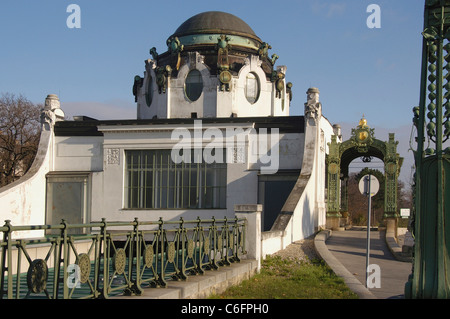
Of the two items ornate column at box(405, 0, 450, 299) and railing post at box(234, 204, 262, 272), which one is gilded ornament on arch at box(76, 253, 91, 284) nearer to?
ornate column at box(405, 0, 450, 299)

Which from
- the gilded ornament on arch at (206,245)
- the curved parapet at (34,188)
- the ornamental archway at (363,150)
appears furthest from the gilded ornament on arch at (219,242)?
the ornamental archway at (363,150)

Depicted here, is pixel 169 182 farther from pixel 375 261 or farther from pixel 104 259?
pixel 104 259

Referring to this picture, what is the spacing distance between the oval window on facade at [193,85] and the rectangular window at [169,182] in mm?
5289

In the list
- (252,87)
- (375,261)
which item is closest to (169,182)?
(252,87)

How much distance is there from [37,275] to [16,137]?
40.7 m

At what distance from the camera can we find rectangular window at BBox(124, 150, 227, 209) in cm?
2777

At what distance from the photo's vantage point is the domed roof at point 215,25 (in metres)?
33.5

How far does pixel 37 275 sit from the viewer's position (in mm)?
6656

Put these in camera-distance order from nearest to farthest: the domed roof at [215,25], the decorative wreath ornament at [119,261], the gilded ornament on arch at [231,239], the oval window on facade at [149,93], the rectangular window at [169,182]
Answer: the decorative wreath ornament at [119,261]
the gilded ornament on arch at [231,239]
the rectangular window at [169,182]
the domed roof at [215,25]
the oval window on facade at [149,93]

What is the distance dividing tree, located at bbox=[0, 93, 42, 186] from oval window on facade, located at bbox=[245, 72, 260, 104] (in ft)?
61.4

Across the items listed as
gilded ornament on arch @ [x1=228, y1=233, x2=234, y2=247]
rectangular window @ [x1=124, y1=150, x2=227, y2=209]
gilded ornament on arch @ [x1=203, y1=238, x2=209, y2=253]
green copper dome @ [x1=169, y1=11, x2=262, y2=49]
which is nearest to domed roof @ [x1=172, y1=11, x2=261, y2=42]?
green copper dome @ [x1=169, y1=11, x2=262, y2=49]

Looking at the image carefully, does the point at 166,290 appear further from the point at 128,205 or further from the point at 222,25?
the point at 222,25

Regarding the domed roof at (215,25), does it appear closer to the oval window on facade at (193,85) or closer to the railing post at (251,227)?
the oval window on facade at (193,85)
